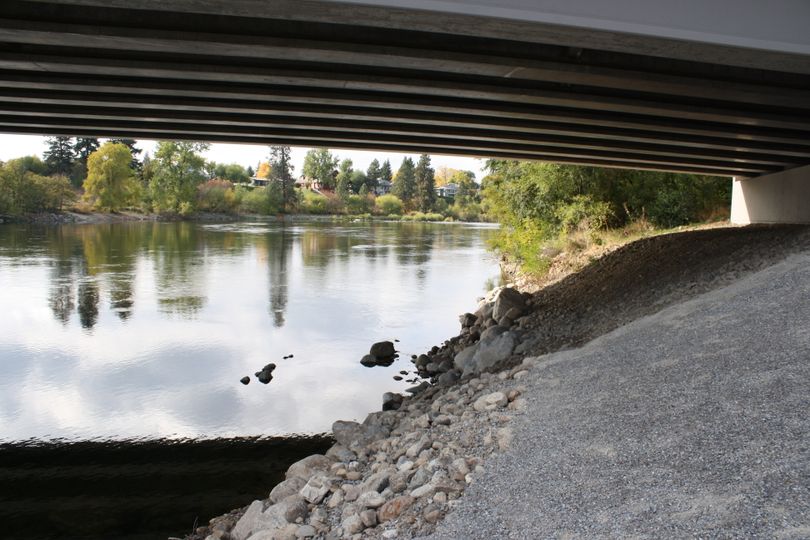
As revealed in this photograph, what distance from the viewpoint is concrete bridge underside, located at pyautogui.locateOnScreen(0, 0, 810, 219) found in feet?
21.9

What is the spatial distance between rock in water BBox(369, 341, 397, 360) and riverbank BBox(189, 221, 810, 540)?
89cm

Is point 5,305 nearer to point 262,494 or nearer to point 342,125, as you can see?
point 342,125

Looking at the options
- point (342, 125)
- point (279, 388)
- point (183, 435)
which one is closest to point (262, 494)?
point (183, 435)

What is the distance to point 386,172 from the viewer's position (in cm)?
12050

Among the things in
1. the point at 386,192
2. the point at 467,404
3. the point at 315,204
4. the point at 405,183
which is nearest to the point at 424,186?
the point at 405,183

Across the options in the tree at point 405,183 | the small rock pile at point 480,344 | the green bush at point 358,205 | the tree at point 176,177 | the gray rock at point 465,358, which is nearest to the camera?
the small rock pile at point 480,344

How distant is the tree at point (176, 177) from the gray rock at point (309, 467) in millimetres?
70936

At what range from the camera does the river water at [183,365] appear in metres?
7.60

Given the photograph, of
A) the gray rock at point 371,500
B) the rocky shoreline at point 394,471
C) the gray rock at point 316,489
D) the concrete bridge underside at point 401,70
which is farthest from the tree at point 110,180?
the gray rock at point 371,500

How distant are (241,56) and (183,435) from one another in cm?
528

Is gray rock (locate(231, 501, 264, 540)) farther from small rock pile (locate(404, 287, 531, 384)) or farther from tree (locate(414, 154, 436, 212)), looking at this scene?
tree (locate(414, 154, 436, 212))

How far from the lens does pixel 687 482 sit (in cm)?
404

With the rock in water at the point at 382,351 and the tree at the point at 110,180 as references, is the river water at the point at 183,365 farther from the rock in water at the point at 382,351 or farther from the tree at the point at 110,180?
the tree at the point at 110,180

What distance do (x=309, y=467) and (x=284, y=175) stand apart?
275ft
